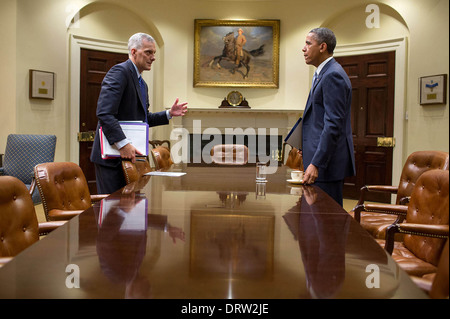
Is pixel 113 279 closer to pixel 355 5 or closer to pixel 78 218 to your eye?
pixel 78 218

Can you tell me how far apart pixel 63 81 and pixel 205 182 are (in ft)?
16.6

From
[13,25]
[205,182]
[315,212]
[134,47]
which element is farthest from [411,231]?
[13,25]

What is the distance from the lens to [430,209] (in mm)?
2088

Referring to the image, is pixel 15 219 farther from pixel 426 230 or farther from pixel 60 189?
pixel 426 230

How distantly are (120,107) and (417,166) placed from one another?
212 centimetres

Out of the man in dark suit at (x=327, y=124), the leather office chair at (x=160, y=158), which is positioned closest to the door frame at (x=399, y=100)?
the leather office chair at (x=160, y=158)

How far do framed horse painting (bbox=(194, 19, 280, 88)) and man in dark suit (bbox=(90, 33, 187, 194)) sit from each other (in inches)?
190

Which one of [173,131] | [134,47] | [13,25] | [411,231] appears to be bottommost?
[411,231]

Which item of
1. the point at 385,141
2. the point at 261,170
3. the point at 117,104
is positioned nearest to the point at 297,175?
the point at 261,170

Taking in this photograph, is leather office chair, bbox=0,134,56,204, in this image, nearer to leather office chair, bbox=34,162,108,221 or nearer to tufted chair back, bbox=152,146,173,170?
tufted chair back, bbox=152,146,173,170

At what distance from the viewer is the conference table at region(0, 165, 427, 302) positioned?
824 mm

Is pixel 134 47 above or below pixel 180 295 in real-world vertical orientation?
above

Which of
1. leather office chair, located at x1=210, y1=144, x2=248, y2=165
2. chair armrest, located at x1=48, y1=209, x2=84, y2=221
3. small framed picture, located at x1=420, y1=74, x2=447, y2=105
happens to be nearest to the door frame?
small framed picture, located at x1=420, y1=74, x2=447, y2=105

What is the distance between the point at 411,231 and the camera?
1.91 metres
